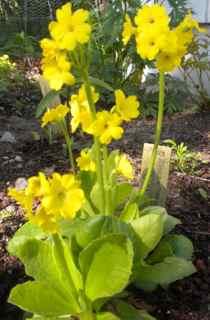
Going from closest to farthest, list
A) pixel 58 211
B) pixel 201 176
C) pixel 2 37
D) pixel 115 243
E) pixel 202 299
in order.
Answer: pixel 58 211
pixel 115 243
pixel 202 299
pixel 201 176
pixel 2 37

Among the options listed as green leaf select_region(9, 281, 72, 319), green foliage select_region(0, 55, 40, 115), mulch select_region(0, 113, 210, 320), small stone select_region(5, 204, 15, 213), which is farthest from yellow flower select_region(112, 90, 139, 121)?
green foliage select_region(0, 55, 40, 115)

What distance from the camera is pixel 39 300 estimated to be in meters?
1.78

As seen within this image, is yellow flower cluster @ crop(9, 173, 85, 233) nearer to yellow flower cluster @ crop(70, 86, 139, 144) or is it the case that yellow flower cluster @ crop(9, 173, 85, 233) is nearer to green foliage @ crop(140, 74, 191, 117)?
yellow flower cluster @ crop(70, 86, 139, 144)

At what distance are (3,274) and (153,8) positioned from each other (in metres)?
1.22

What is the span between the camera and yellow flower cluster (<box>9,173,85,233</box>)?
1437 millimetres

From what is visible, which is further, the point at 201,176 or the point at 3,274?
the point at 201,176

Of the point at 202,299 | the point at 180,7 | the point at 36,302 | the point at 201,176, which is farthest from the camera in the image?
the point at 180,7

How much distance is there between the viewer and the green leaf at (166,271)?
1.85 m

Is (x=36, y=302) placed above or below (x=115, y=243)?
below

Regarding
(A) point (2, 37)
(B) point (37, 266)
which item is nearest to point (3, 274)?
(B) point (37, 266)

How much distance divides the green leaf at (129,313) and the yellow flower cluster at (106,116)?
1.93ft

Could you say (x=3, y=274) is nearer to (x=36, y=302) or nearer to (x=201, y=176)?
(x=36, y=302)

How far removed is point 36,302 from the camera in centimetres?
177

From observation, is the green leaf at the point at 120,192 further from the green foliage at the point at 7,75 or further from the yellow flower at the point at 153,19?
the green foliage at the point at 7,75
